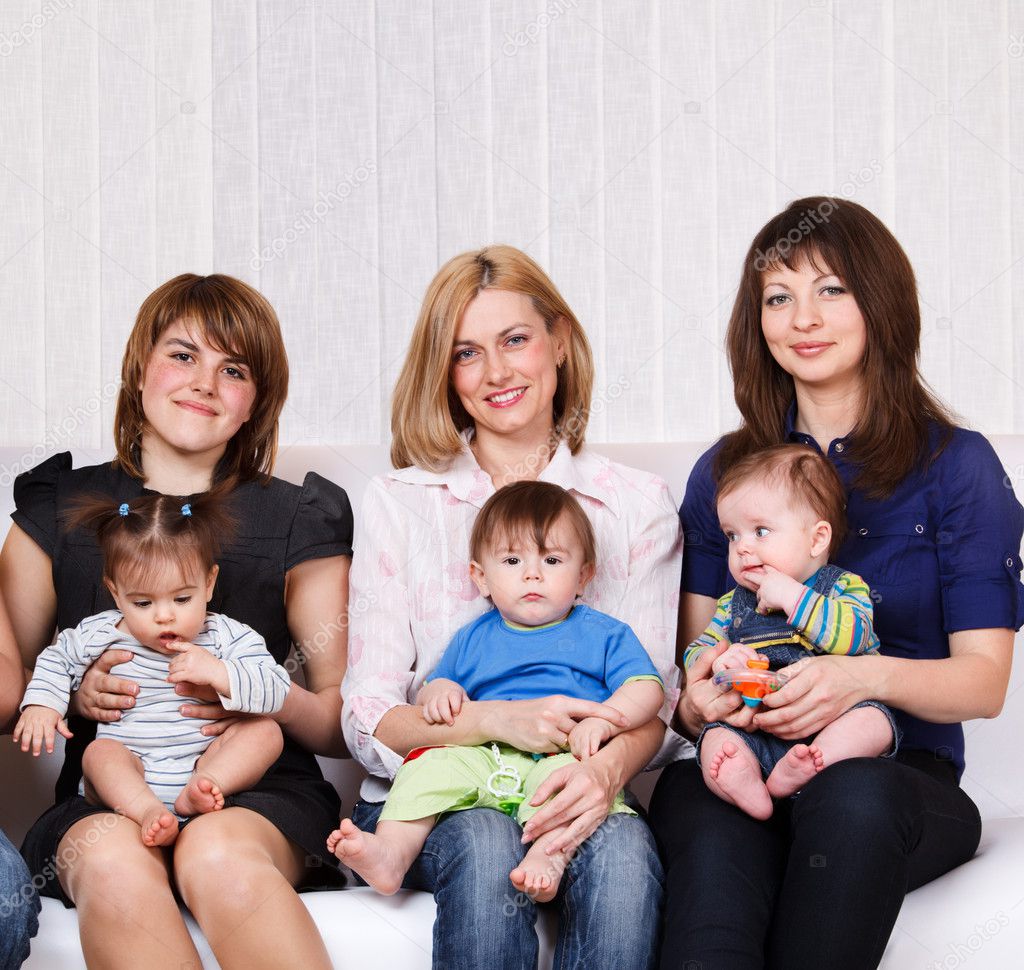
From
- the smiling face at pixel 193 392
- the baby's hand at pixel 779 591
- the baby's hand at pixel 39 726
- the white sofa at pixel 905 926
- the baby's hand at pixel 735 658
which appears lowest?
the white sofa at pixel 905 926

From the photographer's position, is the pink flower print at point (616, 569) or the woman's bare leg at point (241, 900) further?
the pink flower print at point (616, 569)

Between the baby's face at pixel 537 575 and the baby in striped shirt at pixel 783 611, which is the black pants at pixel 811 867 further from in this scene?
the baby's face at pixel 537 575

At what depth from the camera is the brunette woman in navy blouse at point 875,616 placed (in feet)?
4.54

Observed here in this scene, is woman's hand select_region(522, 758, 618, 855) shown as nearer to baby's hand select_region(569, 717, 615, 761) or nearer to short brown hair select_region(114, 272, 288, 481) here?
baby's hand select_region(569, 717, 615, 761)

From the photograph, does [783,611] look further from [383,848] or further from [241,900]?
[241,900]

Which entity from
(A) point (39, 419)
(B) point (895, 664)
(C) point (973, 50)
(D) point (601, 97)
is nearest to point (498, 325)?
(B) point (895, 664)

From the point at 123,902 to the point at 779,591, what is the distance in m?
0.90

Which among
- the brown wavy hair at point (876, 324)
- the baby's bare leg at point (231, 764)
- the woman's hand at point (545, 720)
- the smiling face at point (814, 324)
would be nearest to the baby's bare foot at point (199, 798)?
the baby's bare leg at point (231, 764)

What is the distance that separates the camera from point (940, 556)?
68.9 inches

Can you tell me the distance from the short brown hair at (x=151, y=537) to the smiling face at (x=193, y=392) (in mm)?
164

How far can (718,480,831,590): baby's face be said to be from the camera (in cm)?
165

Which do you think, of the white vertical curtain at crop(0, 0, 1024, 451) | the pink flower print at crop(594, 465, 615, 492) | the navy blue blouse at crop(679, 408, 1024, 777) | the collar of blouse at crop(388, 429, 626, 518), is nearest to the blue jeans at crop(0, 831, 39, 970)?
the collar of blouse at crop(388, 429, 626, 518)

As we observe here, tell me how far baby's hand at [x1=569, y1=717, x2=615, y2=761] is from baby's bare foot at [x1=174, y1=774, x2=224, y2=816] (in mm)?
468

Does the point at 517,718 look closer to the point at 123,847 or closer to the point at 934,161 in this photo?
the point at 123,847
